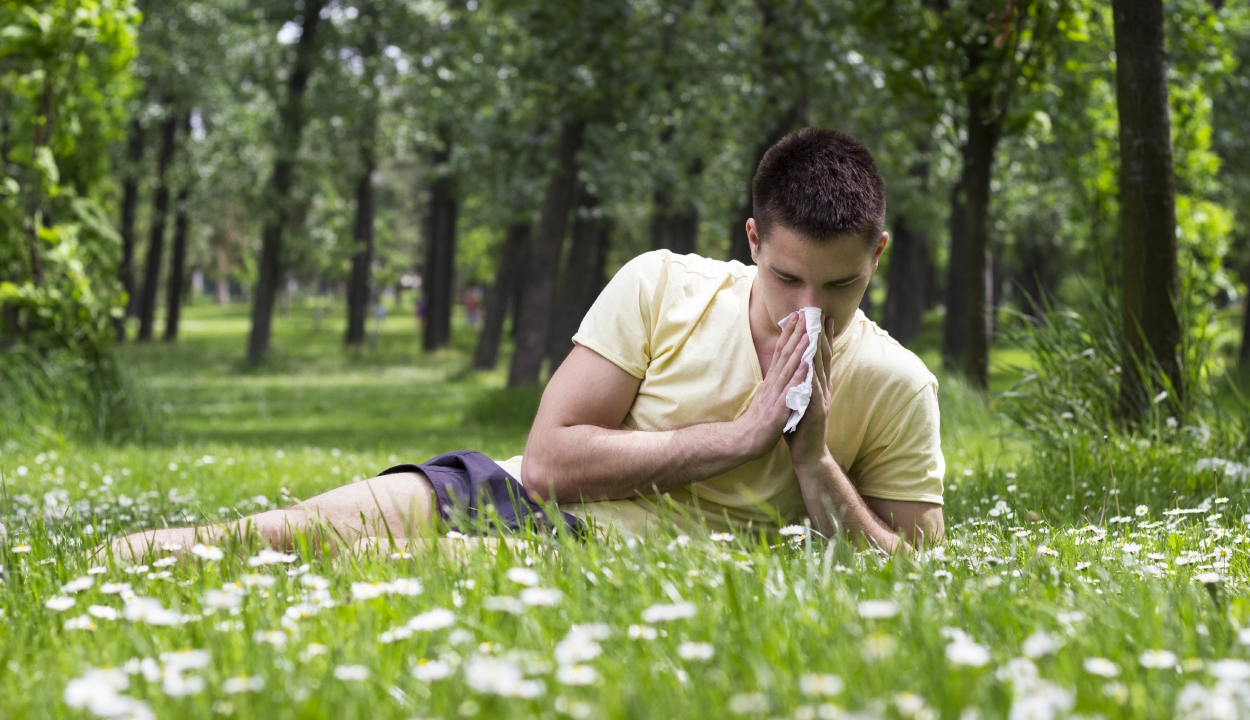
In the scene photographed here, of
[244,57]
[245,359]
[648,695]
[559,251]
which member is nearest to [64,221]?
[559,251]

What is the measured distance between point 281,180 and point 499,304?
5.41 m

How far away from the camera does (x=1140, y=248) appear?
5.75 m

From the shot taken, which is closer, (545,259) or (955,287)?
(545,259)

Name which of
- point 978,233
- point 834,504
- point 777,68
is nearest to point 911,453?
point 834,504

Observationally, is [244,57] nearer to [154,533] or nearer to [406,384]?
[406,384]

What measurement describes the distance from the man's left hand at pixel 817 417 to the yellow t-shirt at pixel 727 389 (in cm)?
19

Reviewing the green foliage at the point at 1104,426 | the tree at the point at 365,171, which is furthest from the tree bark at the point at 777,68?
the tree at the point at 365,171

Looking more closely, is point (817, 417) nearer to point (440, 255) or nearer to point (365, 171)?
point (440, 255)

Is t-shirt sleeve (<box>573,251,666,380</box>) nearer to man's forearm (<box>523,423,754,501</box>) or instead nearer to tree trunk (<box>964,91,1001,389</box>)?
man's forearm (<box>523,423,754,501</box>)

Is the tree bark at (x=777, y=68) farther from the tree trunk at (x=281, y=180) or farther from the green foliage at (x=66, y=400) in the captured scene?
the tree trunk at (x=281, y=180)

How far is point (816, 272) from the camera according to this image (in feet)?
10.8

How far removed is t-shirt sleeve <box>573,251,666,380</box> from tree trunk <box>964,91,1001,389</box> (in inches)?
256

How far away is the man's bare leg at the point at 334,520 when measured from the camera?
3.12 metres

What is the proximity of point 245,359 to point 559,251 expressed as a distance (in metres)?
11.1
